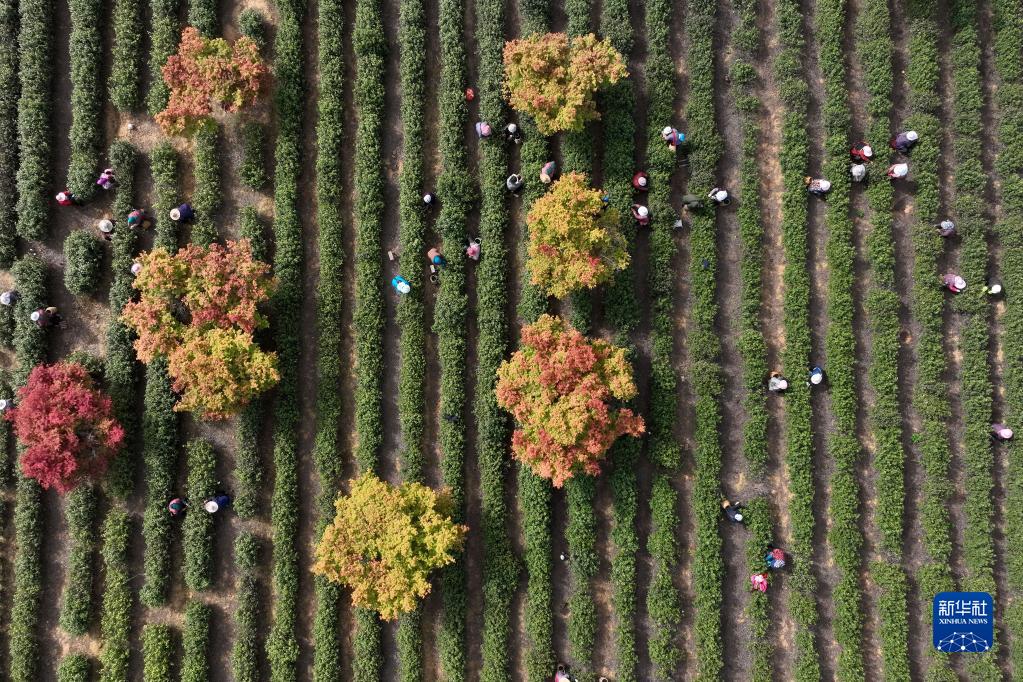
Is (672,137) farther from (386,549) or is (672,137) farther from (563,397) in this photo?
(386,549)

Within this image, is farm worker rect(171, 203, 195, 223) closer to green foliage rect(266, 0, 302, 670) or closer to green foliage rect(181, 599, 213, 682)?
green foliage rect(266, 0, 302, 670)

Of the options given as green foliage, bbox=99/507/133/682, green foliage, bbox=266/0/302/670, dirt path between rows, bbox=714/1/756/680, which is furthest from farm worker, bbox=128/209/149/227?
dirt path between rows, bbox=714/1/756/680

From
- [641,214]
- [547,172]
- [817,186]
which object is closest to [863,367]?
[817,186]

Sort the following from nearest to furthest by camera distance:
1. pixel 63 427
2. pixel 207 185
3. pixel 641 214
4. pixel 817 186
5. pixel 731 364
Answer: pixel 63 427, pixel 641 214, pixel 207 185, pixel 817 186, pixel 731 364

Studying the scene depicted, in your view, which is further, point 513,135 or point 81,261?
point 513,135

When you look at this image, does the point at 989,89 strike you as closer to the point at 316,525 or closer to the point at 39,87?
the point at 316,525

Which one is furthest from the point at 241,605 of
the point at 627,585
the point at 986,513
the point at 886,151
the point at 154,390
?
the point at 886,151
